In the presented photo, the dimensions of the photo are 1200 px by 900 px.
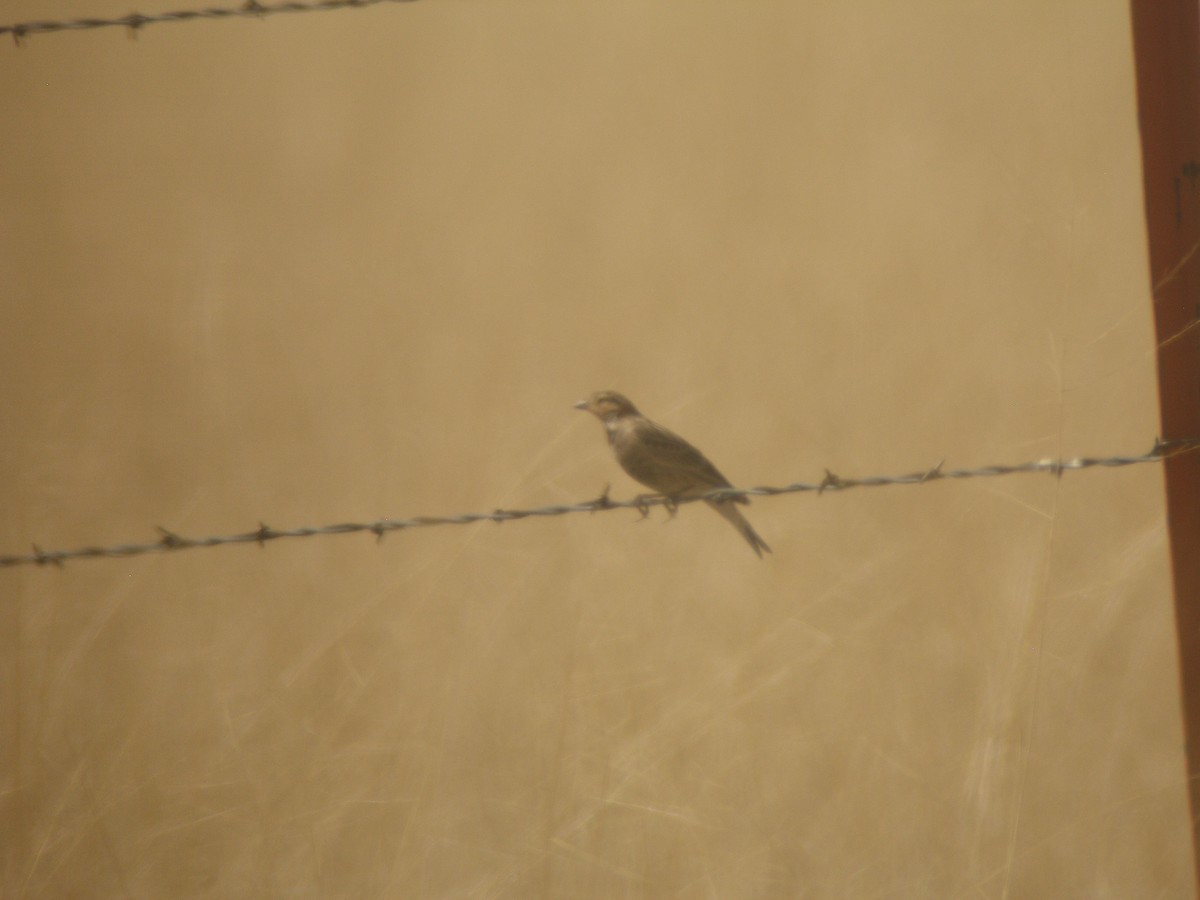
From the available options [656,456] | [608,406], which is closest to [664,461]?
[656,456]

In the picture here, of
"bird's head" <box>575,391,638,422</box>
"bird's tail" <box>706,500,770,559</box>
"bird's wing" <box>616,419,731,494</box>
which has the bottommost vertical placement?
"bird's tail" <box>706,500,770,559</box>

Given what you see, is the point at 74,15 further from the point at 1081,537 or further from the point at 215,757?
the point at 1081,537

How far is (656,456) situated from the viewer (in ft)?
14.3

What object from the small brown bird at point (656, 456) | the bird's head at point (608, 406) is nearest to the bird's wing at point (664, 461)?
the small brown bird at point (656, 456)

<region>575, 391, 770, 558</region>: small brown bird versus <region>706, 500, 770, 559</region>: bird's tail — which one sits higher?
<region>575, 391, 770, 558</region>: small brown bird

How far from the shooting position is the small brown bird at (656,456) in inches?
170

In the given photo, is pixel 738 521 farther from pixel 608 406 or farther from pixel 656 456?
pixel 608 406

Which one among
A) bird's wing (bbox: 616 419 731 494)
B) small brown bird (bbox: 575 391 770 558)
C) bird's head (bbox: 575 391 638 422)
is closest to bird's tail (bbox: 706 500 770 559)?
small brown bird (bbox: 575 391 770 558)

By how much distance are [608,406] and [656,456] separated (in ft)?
1.10

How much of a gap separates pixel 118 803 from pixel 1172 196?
14.1ft

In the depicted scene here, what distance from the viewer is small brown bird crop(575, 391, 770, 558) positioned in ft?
14.1

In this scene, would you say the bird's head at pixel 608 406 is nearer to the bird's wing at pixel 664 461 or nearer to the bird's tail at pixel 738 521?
the bird's wing at pixel 664 461

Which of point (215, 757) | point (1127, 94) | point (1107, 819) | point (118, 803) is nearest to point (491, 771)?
point (215, 757)

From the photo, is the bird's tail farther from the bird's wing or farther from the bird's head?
the bird's head
